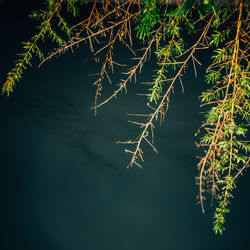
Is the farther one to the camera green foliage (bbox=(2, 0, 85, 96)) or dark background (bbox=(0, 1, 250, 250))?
dark background (bbox=(0, 1, 250, 250))

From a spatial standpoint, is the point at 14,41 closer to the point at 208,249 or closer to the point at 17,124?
the point at 17,124

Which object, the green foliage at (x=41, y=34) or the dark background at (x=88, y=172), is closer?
the green foliage at (x=41, y=34)

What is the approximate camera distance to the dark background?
238 centimetres

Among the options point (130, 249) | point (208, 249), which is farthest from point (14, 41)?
point (208, 249)

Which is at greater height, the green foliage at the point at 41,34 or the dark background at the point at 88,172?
the green foliage at the point at 41,34

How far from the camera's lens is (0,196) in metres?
2.84

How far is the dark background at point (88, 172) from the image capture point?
2.38 metres

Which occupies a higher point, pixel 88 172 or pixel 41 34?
pixel 41 34

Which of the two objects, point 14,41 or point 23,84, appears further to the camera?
point 23,84

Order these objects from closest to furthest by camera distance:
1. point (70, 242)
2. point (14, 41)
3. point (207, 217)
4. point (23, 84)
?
point (14, 41) → point (23, 84) → point (207, 217) → point (70, 242)

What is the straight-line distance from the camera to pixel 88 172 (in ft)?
9.11

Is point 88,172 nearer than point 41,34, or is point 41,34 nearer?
point 41,34

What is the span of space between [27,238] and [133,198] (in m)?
1.66

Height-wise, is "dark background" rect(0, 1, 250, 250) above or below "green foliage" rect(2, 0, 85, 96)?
below
